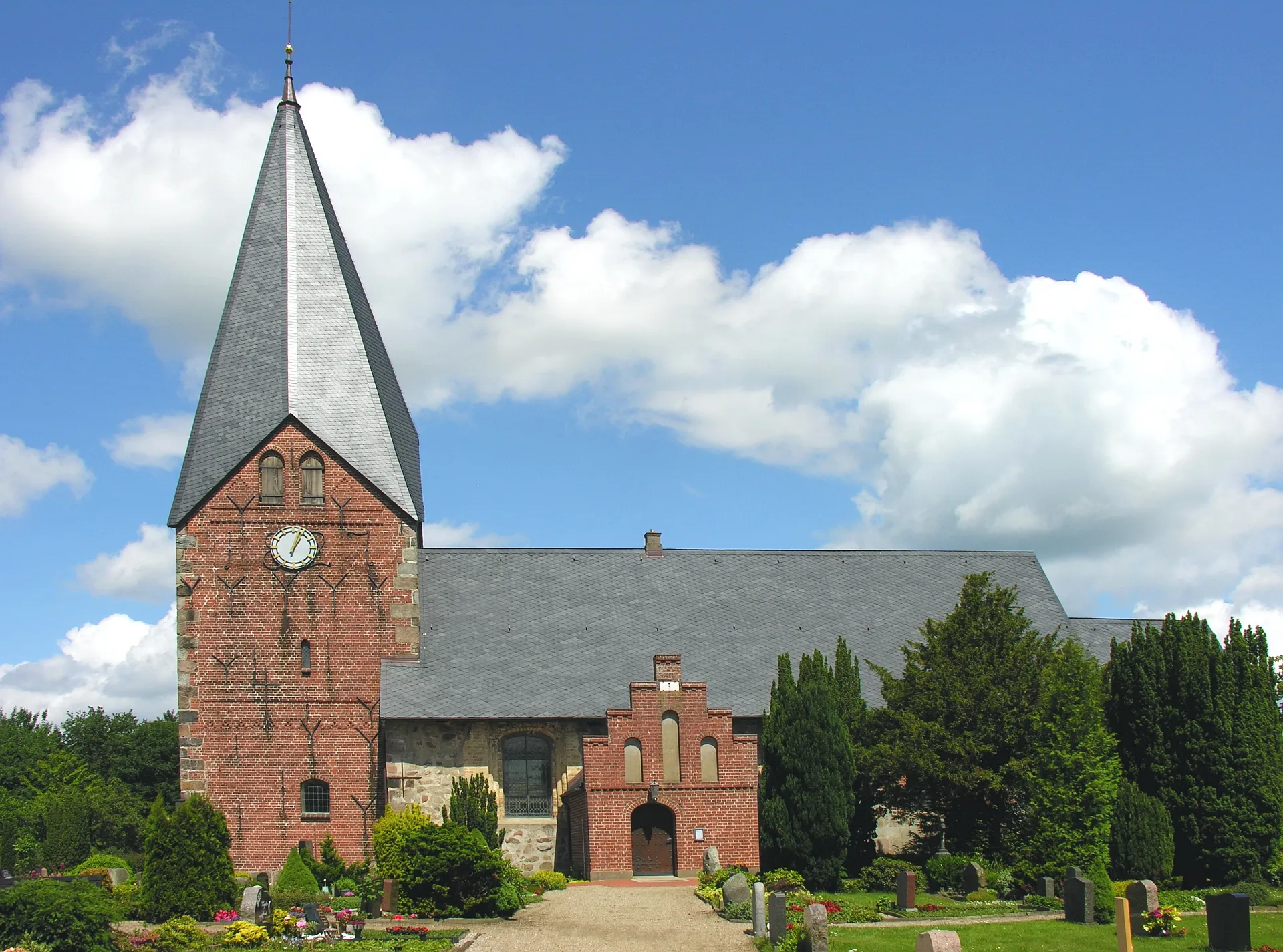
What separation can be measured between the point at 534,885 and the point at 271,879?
23.8 feet

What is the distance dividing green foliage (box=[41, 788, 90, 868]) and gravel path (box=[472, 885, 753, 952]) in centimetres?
2278

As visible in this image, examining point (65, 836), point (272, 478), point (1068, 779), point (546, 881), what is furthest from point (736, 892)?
point (65, 836)

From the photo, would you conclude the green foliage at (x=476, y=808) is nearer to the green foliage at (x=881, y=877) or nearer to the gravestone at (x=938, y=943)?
the green foliage at (x=881, y=877)

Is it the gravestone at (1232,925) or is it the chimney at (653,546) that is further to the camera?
the chimney at (653,546)

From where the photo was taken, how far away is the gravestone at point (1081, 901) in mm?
23031

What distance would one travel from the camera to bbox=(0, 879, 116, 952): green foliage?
58.5ft

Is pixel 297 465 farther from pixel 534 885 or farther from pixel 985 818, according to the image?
pixel 985 818

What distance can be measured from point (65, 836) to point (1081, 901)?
33960 millimetres

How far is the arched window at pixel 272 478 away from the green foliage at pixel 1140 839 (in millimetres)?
21361

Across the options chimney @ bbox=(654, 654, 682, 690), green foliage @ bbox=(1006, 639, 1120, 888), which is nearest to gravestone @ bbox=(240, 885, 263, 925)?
chimney @ bbox=(654, 654, 682, 690)

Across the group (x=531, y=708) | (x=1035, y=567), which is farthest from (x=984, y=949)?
(x=1035, y=567)

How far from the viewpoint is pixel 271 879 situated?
31797mm

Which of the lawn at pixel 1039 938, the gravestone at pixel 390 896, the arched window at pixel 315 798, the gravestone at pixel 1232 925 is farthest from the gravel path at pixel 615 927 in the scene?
the arched window at pixel 315 798

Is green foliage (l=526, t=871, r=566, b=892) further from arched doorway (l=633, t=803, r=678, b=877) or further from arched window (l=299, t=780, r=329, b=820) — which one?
arched window (l=299, t=780, r=329, b=820)
